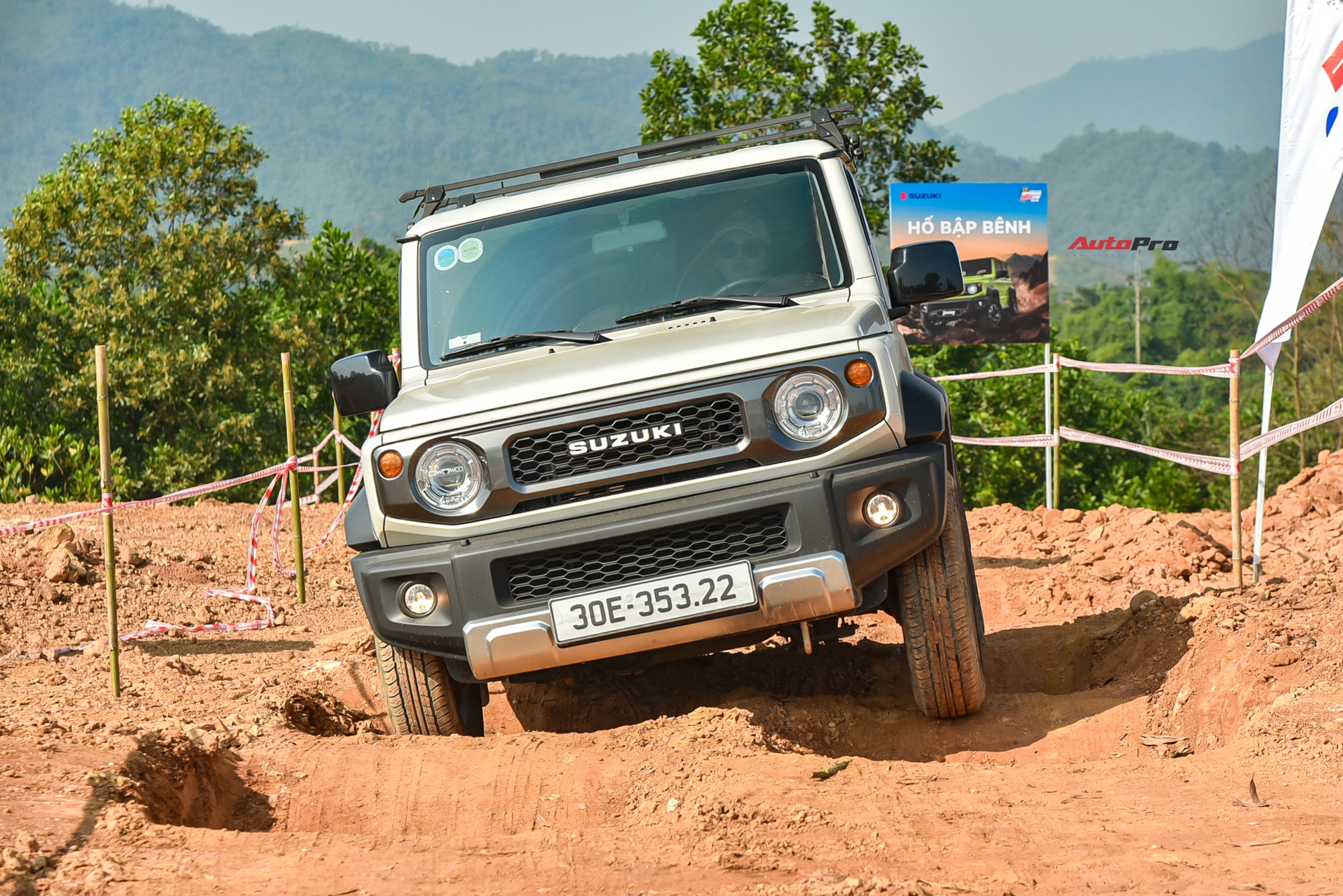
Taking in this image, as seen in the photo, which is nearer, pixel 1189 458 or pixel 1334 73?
pixel 1334 73

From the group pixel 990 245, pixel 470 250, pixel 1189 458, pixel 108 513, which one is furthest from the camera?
pixel 990 245

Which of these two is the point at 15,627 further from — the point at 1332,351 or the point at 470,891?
the point at 1332,351

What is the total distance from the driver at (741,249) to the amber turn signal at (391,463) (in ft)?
4.99

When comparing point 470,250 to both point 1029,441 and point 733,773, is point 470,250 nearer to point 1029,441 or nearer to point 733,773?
point 733,773

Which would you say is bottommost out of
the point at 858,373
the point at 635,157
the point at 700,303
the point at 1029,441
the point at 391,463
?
the point at 1029,441

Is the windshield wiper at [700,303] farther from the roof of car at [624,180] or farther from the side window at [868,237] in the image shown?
the roof of car at [624,180]

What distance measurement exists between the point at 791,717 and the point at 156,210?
22.3 metres

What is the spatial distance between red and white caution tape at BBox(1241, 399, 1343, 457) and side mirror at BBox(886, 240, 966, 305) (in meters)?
2.73

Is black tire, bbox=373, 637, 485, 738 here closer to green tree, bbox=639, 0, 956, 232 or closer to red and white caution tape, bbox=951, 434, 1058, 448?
red and white caution tape, bbox=951, 434, 1058, 448

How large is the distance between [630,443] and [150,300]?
840 inches

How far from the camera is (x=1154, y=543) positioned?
8.99 metres

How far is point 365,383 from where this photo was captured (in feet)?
15.6

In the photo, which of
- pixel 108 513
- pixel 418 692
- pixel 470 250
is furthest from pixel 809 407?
pixel 108 513

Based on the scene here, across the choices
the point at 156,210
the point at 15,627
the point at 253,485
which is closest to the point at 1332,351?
the point at 253,485
